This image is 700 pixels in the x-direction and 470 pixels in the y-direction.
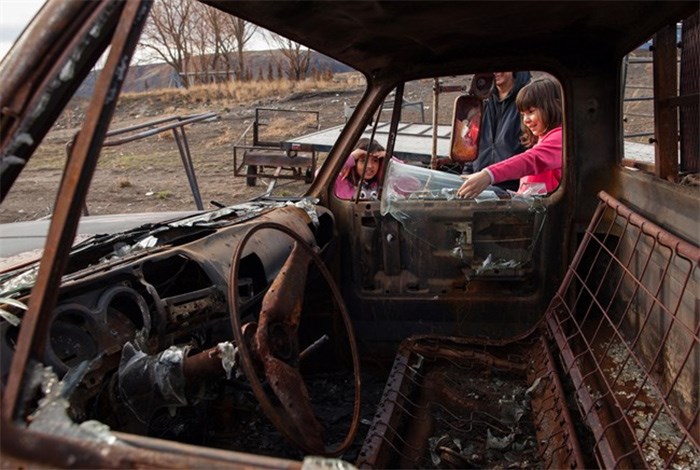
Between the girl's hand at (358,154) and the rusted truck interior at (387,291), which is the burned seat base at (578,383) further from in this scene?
the girl's hand at (358,154)

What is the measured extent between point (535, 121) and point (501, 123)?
117 centimetres

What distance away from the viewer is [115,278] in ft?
6.89

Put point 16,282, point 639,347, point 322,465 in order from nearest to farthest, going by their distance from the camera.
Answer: point 322,465 → point 16,282 → point 639,347

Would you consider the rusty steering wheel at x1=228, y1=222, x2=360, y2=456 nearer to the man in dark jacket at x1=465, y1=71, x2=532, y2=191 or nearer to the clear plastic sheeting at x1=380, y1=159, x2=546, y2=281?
the clear plastic sheeting at x1=380, y1=159, x2=546, y2=281

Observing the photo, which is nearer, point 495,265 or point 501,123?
point 495,265

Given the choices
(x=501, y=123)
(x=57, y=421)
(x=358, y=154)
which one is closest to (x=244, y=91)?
(x=501, y=123)

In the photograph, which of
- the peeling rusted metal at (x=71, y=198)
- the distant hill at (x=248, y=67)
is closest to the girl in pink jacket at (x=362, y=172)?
the peeling rusted metal at (x=71, y=198)

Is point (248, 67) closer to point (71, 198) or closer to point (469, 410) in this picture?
point (469, 410)

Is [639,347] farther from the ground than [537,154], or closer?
closer

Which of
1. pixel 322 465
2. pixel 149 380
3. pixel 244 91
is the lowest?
pixel 149 380

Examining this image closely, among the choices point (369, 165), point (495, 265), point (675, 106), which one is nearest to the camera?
point (675, 106)

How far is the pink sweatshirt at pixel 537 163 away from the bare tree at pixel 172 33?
25.2 metres

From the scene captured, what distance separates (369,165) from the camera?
335 centimetres

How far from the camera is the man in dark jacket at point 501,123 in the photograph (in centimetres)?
429
